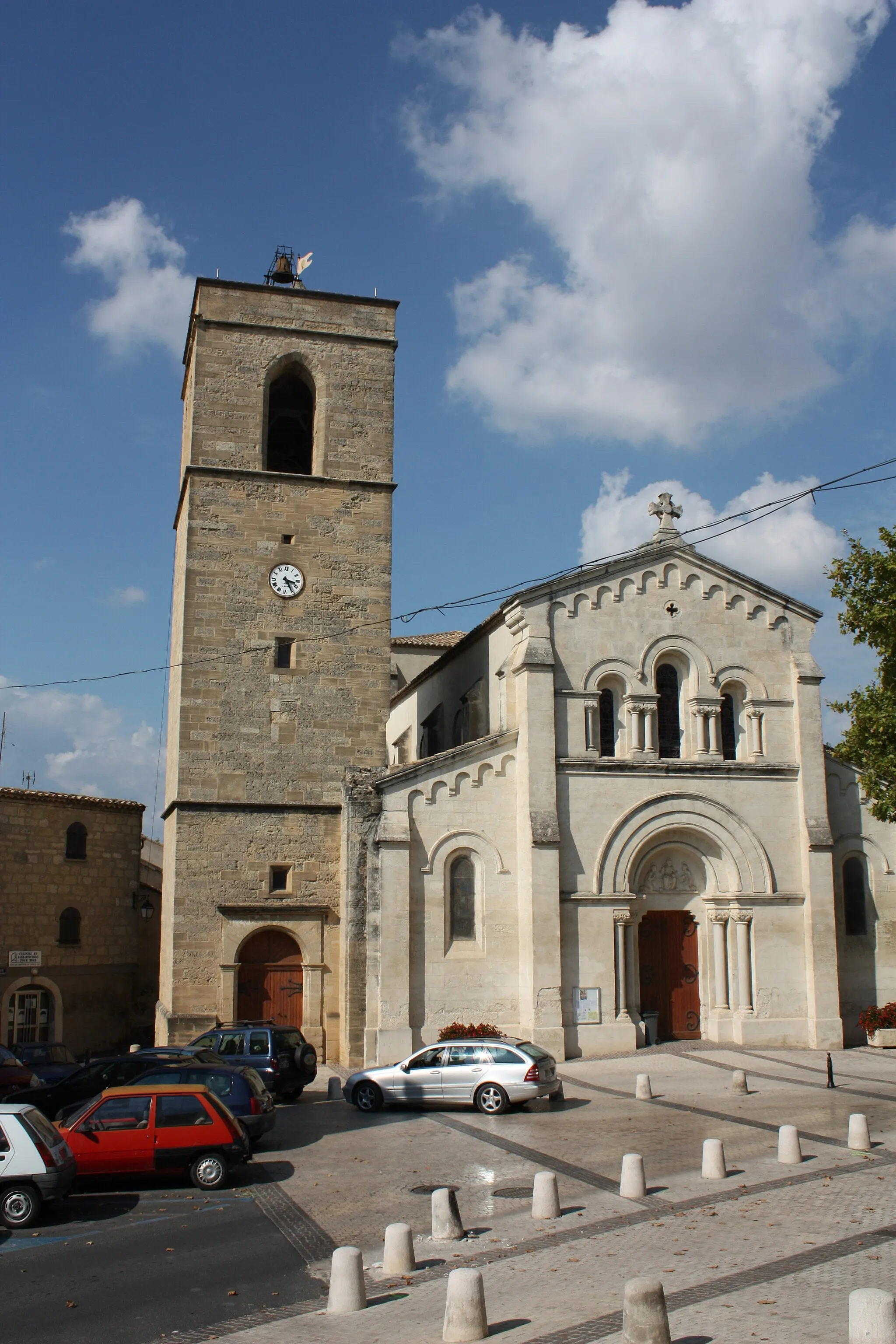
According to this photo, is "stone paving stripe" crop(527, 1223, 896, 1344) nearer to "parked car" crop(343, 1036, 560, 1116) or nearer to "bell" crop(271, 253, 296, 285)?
"parked car" crop(343, 1036, 560, 1116)

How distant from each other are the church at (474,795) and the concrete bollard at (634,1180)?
1102 centimetres

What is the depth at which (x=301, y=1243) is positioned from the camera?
456 inches

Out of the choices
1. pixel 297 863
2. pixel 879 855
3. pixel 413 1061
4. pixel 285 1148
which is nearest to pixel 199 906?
pixel 297 863

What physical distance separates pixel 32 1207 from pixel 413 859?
42.6 feet

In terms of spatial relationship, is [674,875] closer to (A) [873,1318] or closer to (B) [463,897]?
(B) [463,897]

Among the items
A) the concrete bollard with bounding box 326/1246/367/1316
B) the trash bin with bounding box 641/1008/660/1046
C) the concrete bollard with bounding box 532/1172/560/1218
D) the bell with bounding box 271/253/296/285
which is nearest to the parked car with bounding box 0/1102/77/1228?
the concrete bollard with bounding box 326/1246/367/1316

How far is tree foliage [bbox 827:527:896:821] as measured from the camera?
66.4ft

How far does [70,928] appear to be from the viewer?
31.9 m

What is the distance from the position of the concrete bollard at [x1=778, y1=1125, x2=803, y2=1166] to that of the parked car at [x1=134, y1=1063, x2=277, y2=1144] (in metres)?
6.95

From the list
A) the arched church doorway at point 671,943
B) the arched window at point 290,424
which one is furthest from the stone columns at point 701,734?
the arched window at point 290,424

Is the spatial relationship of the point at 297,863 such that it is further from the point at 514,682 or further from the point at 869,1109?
the point at 869,1109

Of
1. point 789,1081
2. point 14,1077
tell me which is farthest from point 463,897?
point 14,1077

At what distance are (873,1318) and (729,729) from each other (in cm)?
2064

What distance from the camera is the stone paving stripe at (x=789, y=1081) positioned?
19484 millimetres
